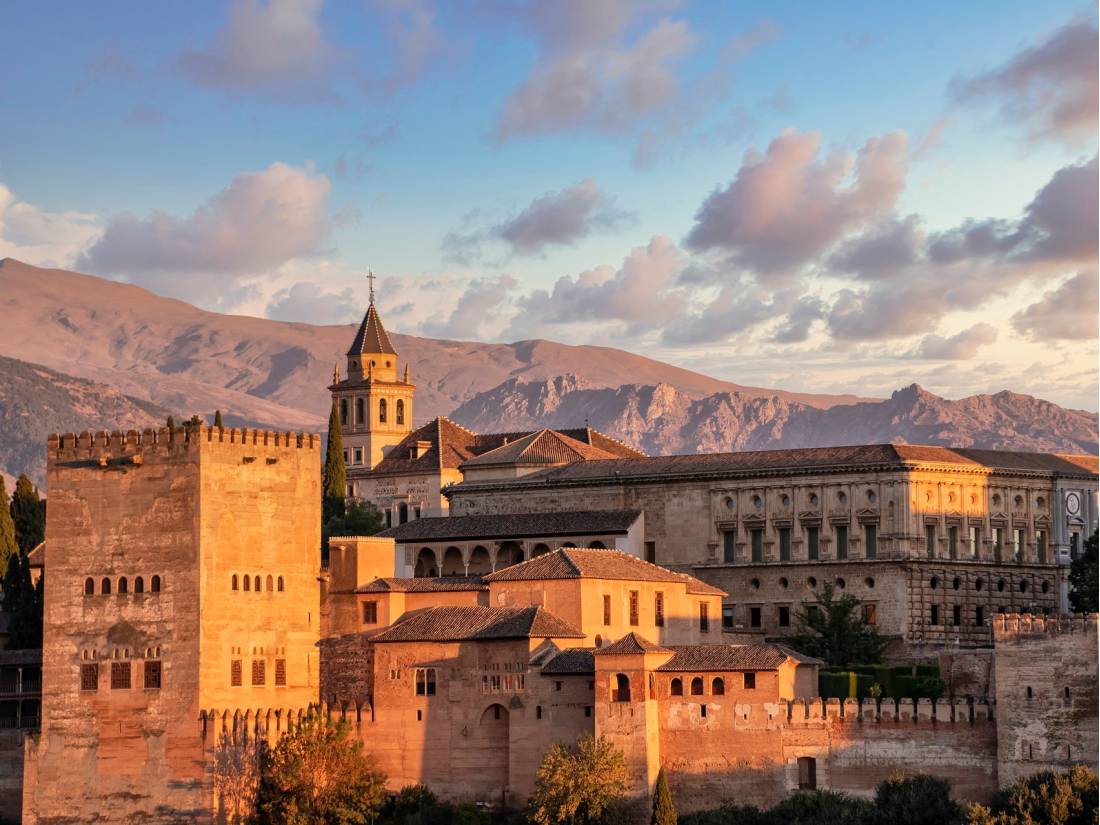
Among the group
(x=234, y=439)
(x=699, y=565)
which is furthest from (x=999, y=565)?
(x=234, y=439)

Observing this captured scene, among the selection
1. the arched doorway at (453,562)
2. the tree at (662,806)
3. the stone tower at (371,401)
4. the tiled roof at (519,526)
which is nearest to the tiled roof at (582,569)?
the tiled roof at (519,526)

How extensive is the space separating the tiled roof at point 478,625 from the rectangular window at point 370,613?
0.87m

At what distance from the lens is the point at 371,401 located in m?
143

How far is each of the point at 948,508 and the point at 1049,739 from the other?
28037 mm

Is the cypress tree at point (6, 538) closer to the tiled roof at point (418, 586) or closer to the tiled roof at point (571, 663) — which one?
the tiled roof at point (418, 586)

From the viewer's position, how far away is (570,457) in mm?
108938

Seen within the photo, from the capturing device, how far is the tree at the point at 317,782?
76.6 metres

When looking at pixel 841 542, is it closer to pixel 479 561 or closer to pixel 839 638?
pixel 839 638

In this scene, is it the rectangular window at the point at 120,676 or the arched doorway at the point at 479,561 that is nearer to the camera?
the rectangular window at the point at 120,676

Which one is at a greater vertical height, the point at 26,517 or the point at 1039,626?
the point at 26,517

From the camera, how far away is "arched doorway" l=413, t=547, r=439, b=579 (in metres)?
99.4

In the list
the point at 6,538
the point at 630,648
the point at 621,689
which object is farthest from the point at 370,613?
the point at 6,538

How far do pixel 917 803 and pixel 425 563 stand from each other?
32.9 metres

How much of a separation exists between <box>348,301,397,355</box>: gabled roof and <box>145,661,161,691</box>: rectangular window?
68.9 metres
